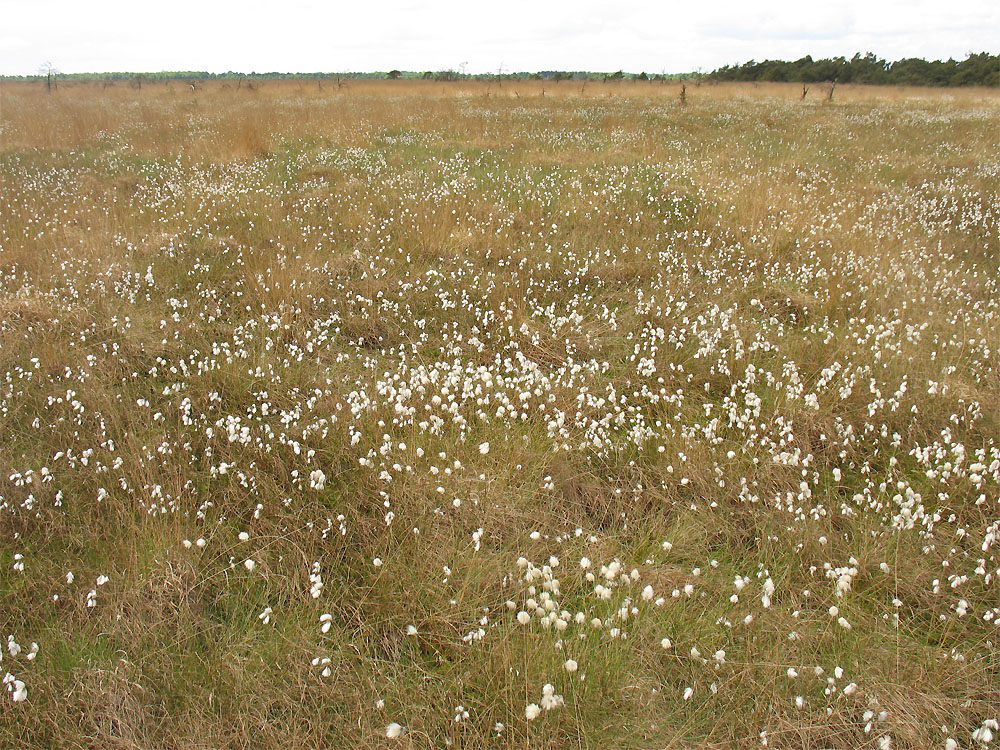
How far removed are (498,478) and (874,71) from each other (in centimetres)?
6714

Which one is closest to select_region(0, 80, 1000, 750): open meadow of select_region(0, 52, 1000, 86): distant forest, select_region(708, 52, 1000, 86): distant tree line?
select_region(0, 52, 1000, 86): distant forest

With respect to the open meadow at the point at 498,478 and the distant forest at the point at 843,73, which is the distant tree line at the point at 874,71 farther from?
the open meadow at the point at 498,478

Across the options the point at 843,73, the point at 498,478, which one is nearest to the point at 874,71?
the point at 843,73

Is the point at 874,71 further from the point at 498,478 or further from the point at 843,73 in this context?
the point at 498,478

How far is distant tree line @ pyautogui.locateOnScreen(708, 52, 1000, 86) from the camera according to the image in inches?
1818

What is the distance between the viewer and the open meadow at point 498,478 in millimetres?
2359

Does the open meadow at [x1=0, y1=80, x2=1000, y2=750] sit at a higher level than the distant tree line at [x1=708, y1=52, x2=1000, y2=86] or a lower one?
lower

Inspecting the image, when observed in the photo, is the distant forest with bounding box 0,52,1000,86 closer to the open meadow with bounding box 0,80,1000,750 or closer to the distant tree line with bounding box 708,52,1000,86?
the distant tree line with bounding box 708,52,1000,86

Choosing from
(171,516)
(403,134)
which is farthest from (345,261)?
(403,134)

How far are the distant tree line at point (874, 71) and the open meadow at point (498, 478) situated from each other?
4805cm

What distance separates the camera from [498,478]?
3504 mm

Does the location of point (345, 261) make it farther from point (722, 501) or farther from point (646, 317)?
point (722, 501)

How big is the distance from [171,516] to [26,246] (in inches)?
241

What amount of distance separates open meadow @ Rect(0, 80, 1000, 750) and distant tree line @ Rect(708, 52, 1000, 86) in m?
48.1
